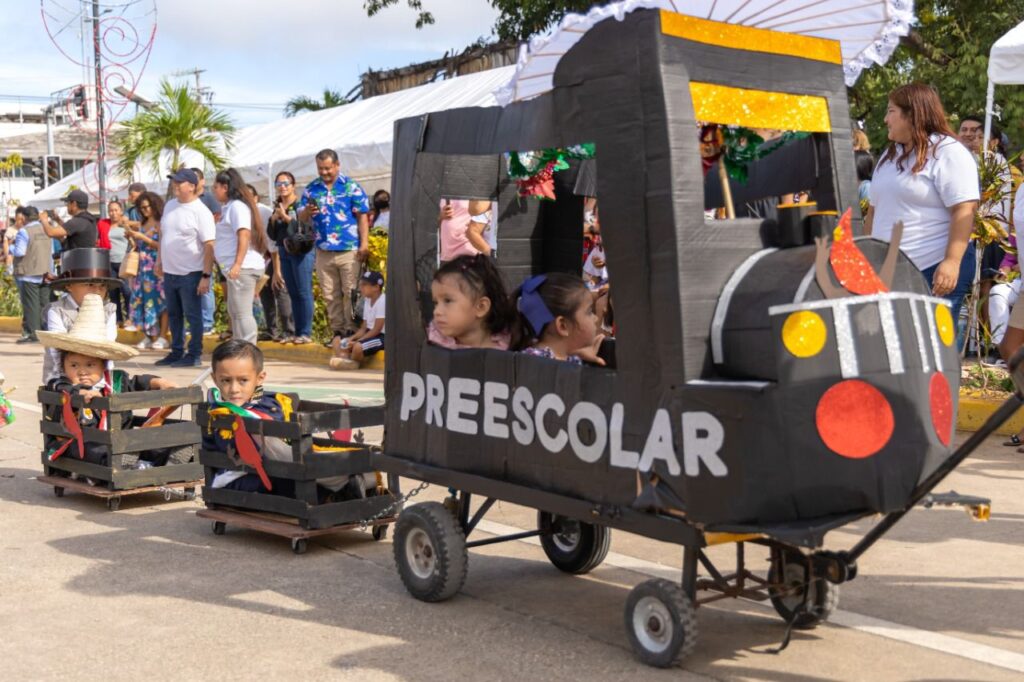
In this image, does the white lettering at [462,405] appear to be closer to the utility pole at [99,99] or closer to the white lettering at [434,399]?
the white lettering at [434,399]

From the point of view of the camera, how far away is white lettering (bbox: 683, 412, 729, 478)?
3.73 metres

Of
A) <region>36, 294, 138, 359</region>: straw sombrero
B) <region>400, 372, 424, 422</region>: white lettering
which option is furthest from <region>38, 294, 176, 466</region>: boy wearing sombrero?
<region>400, 372, 424, 422</region>: white lettering

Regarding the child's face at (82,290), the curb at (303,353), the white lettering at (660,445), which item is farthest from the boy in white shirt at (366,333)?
the white lettering at (660,445)

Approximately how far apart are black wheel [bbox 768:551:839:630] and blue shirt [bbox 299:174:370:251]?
382 inches

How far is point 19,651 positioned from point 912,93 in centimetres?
511

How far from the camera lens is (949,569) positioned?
5.26m

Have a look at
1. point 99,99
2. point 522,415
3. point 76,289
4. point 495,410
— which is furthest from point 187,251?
point 522,415

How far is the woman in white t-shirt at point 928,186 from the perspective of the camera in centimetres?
673

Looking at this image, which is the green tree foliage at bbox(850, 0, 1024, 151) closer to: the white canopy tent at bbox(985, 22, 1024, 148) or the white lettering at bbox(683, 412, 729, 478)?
the white canopy tent at bbox(985, 22, 1024, 148)

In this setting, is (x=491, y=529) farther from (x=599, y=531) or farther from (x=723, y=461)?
(x=723, y=461)

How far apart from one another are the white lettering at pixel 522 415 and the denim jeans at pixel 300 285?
979cm

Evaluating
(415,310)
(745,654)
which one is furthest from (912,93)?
(745,654)

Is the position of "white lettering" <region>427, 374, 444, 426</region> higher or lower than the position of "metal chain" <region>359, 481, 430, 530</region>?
higher

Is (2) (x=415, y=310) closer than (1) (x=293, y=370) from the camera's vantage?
Yes
